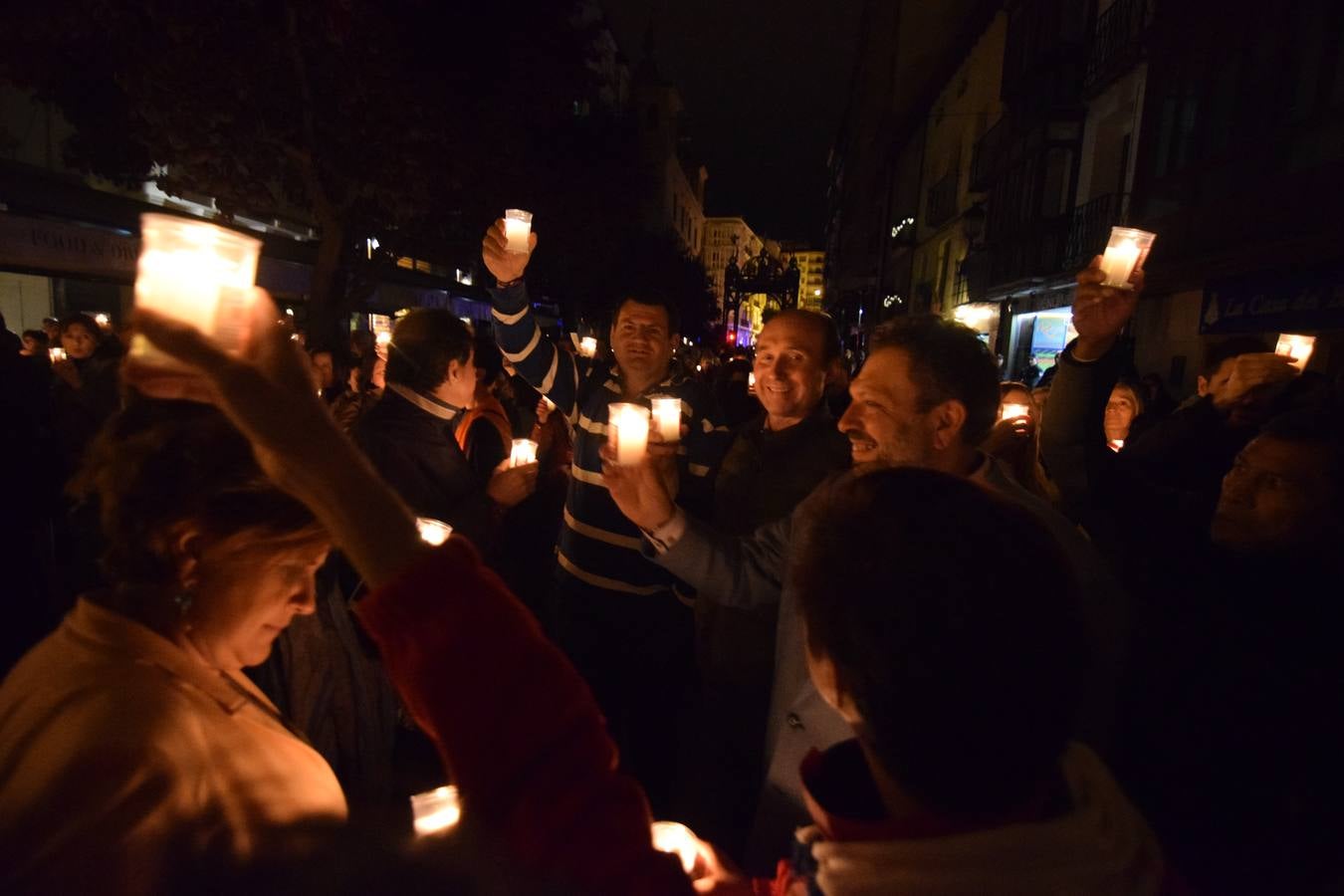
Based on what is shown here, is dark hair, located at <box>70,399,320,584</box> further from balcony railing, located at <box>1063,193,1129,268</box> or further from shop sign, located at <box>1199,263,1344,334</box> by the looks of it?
balcony railing, located at <box>1063,193,1129,268</box>

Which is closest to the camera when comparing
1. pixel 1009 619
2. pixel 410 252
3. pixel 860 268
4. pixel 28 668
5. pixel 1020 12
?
pixel 1009 619

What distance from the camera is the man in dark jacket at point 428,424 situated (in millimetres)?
3025

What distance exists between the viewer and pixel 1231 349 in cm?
466

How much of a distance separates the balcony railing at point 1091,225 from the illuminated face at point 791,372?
500 inches

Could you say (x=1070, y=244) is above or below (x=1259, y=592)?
above

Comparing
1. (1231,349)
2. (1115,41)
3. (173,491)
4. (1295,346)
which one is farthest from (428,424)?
(1115,41)

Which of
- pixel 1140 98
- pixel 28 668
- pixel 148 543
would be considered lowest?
pixel 28 668

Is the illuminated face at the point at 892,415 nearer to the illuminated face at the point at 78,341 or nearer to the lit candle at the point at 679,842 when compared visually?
the lit candle at the point at 679,842

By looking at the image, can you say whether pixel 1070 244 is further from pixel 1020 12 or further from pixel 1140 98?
pixel 1020 12

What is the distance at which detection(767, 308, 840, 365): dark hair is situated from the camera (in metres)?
3.45

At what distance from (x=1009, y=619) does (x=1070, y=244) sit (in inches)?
667

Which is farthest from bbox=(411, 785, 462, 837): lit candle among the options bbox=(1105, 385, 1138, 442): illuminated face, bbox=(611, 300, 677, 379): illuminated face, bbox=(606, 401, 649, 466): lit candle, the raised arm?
bbox=(1105, 385, 1138, 442): illuminated face

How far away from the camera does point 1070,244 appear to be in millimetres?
15141

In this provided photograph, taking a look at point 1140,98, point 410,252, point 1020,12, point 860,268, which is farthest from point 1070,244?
point 860,268
